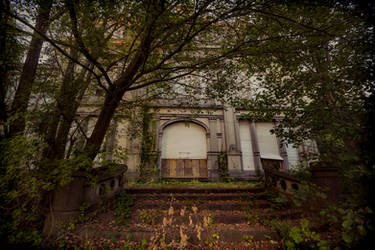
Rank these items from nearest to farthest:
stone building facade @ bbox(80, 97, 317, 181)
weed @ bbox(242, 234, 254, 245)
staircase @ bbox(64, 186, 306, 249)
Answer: staircase @ bbox(64, 186, 306, 249) → weed @ bbox(242, 234, 254, 245) → stone building facade @ bbox(80, 97, 317, 181)

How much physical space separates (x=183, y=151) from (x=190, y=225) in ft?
23.6

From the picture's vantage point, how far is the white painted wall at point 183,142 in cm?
998

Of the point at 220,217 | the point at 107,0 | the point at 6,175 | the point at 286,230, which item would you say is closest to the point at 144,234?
the point at 220,217

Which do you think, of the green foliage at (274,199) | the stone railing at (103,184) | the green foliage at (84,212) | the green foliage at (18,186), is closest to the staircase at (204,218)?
the green foliage at (274,199)

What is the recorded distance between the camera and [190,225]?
2.87 metres

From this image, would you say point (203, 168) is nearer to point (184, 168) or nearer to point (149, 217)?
point (184, 168)

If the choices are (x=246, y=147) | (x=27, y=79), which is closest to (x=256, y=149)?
(x=246, y=147)

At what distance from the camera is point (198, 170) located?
9609 mm

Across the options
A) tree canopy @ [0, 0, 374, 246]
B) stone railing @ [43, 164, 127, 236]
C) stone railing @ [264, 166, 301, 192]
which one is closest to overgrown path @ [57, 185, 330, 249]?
stone railing @ [43, 164, 127, 236]

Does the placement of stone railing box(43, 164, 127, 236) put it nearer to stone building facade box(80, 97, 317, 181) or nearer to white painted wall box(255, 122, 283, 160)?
stone building facade box(80, 97, 317, 181)

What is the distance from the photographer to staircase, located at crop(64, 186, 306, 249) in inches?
107

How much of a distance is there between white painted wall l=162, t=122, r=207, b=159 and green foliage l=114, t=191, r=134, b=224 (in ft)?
16.8

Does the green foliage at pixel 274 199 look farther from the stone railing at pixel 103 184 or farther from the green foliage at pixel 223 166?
the stone railing at pixel 103 184

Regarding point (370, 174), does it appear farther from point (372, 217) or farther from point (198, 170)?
point (198, 170)
